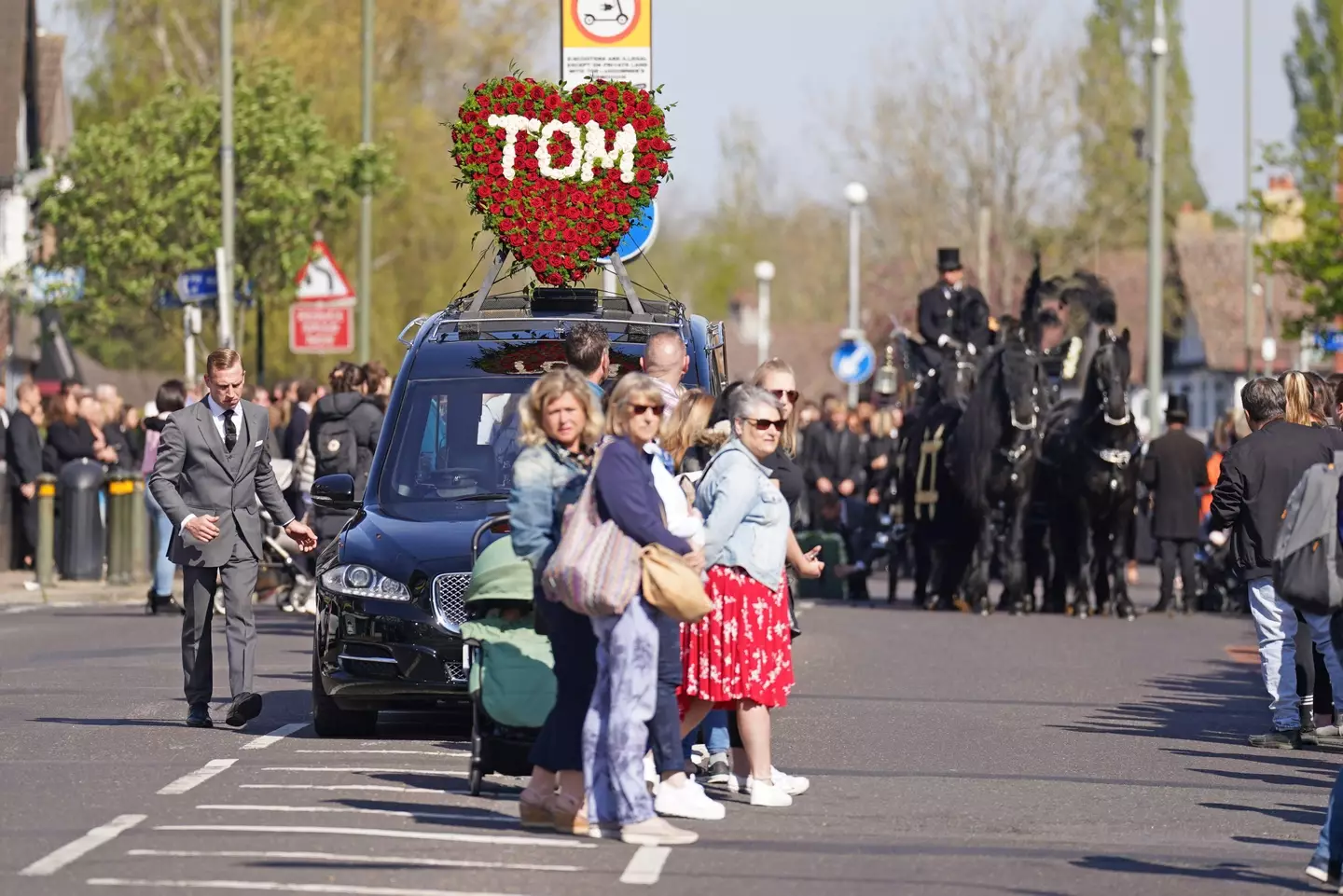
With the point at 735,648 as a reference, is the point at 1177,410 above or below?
above

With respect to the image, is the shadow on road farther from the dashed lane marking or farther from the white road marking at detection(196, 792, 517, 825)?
the white road marking at detection(196, 792, 517, 825)

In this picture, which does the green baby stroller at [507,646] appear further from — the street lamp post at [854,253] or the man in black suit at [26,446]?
the street lamp post at [854,253]

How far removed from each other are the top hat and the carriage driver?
6.68ft

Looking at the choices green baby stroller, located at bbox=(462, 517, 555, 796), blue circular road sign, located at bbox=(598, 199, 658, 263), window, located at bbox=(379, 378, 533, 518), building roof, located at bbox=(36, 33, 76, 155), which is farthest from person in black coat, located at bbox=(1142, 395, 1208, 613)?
building roof, located at bbox=(36, 33, 76, 155)

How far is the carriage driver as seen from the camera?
2786cm

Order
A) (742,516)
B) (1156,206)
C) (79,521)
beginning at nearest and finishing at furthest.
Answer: (742,516) < (79,521) < (1156,206)

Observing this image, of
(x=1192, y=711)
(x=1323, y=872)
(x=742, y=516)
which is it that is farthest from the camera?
(x=1192, y=711)

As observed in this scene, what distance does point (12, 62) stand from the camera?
177 ft

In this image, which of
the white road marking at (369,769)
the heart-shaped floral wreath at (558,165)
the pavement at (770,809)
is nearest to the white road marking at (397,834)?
the pavement at (770,809)

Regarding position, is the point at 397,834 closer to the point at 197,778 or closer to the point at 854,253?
the point at 197,778

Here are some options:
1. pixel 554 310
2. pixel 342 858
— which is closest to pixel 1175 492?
pixel 554 310

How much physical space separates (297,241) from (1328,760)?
25.8 meters

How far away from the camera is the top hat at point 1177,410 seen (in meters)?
26.6

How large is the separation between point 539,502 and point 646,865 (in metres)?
1.45
